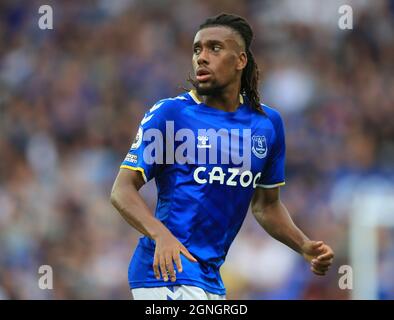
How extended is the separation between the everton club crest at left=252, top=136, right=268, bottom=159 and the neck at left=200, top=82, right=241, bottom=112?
23cm

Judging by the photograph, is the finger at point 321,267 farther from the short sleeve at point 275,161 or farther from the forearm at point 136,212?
the forearm at point 136,212

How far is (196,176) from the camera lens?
562 cm

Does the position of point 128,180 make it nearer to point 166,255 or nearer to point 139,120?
point 166,255

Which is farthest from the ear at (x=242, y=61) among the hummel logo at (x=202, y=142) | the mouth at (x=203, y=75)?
the hummel logo at (x=202, y=142)

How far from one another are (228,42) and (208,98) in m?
0.36

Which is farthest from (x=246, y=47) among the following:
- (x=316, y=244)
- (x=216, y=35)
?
(x=316, y=244)

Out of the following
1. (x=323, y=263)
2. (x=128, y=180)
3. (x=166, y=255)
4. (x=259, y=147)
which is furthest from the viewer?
(x=259, y=147)

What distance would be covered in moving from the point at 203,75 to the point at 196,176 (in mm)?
602

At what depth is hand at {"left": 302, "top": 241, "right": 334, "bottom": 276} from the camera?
5.59 m

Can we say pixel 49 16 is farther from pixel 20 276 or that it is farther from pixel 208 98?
pixel 208 98

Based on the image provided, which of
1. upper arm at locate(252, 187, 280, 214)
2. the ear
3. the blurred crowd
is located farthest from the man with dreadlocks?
the blurred crowd

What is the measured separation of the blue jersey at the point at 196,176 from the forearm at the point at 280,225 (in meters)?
0.37

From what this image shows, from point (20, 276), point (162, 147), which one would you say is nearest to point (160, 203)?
point (162, 147)

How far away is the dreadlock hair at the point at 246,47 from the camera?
583 cm
